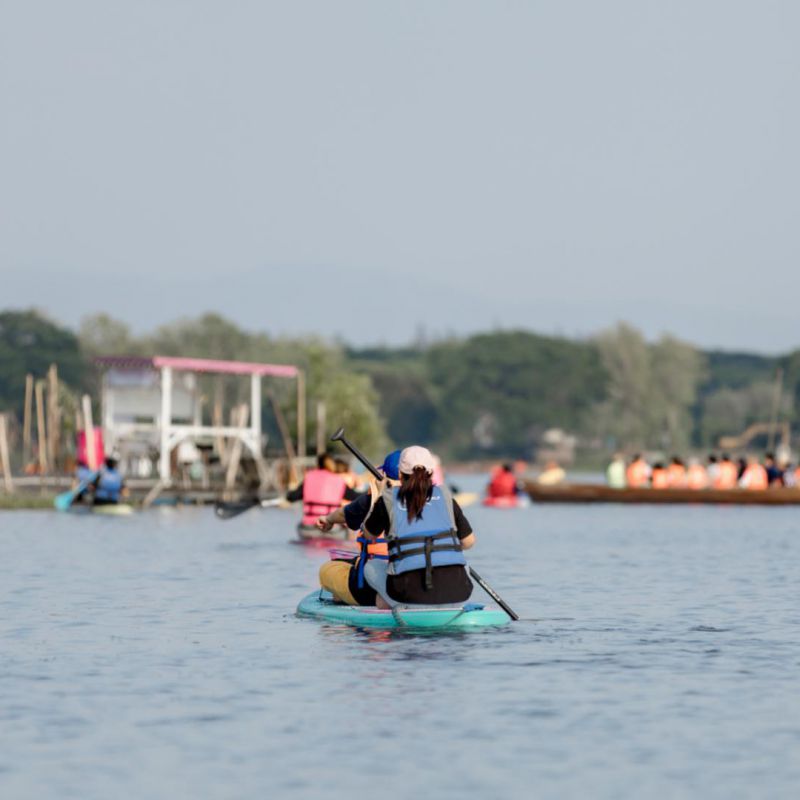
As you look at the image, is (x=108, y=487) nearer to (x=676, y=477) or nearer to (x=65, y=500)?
(x=65, y=500)

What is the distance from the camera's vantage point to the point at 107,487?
49.7m

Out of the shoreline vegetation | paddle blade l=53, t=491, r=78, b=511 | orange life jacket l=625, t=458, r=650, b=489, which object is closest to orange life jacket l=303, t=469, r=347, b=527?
paddle blade l=53, t=491, r=78, b=511

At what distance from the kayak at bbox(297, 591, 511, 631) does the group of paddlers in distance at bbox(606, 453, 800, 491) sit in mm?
40440

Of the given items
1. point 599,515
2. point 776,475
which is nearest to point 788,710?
point 599,515

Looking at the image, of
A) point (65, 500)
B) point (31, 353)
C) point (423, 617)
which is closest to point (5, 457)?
point (65, 500)

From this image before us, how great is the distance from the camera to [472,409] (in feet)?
A: 618

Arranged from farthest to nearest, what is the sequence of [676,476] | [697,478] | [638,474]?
1. [638,474]
2. [676,476]
3. [697,478]

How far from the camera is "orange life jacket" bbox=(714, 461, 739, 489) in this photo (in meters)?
58.2

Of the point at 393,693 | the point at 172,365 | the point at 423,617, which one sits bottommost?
the point at 393,693

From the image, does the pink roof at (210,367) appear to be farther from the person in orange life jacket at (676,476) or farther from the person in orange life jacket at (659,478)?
the person in orange life jacket at (676,476)

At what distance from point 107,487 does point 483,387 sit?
140m

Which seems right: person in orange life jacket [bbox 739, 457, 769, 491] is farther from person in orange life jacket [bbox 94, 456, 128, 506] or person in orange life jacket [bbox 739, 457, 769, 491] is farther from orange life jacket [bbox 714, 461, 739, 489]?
person in orange life jacket [bbox 94, 456, 128, 506]

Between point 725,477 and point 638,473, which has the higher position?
point 638,473

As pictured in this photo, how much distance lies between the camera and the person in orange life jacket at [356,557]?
17.3m
